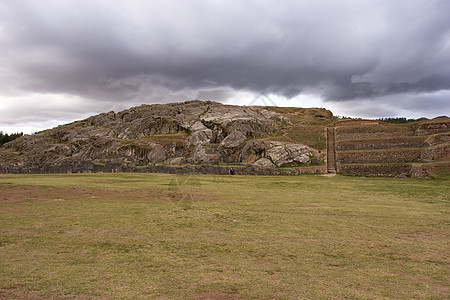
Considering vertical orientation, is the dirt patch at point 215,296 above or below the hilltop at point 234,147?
below

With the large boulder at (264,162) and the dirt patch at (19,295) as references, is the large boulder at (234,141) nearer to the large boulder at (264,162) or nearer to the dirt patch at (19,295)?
the large boulder at (264,162)

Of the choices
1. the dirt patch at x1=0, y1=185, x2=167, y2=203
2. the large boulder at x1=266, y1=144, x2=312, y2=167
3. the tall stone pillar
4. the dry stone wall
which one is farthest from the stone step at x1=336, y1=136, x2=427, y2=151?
the dirt patch at x1=0, y1=185, x2=167, y2=203

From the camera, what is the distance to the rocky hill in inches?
2014

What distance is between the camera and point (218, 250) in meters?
9.61

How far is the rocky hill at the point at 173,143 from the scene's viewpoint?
5116 centimetres

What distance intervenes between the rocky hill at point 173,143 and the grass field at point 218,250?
108 ft

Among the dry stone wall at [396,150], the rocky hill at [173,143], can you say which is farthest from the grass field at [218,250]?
the rocky hill at [173,143]

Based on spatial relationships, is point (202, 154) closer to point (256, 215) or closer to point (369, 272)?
point (256, 215)

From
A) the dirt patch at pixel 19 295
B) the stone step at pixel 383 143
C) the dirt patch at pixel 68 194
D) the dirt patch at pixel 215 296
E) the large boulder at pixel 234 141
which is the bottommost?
the dirt patch at pixel 215 296

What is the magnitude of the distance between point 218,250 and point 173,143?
60.5 metres

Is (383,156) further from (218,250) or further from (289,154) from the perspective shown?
(218,250)

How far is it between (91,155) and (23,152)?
71.6ft

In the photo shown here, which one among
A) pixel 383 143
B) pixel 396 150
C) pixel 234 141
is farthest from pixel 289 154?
pixel 396 150

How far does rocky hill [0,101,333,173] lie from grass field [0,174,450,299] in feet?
108
